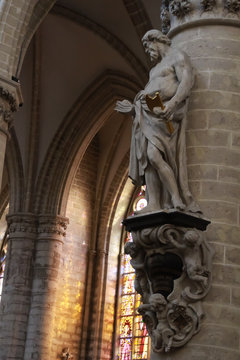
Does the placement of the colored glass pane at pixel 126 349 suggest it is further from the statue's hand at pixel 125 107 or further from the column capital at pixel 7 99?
the statue's hand at pixel 125 107

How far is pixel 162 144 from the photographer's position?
21.4 feet

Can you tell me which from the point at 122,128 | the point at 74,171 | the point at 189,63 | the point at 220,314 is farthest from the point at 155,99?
the point at 122,128

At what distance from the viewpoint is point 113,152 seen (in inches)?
817

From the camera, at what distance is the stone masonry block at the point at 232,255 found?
6297 mm

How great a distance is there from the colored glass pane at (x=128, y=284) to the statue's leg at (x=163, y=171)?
13.6 meters

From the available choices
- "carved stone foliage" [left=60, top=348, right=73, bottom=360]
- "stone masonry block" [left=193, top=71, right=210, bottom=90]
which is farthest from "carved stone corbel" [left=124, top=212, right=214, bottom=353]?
"carved stone foliage" [left=60, top=348, right=73, bottom=360]

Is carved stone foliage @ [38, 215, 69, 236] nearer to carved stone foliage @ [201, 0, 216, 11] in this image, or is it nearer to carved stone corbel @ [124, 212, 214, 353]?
carved stone foliage @ [201, 0, 216, 11]

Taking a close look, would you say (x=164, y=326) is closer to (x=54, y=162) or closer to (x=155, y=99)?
(x=155, y=99)

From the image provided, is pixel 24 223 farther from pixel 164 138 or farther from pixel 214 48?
pixel 164 138

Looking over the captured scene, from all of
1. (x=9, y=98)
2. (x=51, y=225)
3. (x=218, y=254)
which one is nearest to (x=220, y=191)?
(x=218, y=254)

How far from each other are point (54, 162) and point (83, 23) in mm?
3297

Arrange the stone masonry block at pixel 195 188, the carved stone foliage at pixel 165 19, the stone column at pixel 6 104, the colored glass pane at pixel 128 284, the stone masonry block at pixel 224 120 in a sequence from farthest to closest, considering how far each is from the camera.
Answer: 1. the colored glass pane at pixel 128 284
2. the stone column at pixel 6 104
3. the carved stone foliage at pixel 165 19
4. the stone masonry block at pixel 224 120
5. the stone masonry block at pixel 195 188

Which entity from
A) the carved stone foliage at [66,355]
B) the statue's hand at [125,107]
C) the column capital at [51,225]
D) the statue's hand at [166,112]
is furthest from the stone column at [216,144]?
the carved stone foliage at [66,355]

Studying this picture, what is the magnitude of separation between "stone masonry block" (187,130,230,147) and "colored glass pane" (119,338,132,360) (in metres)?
13.0
